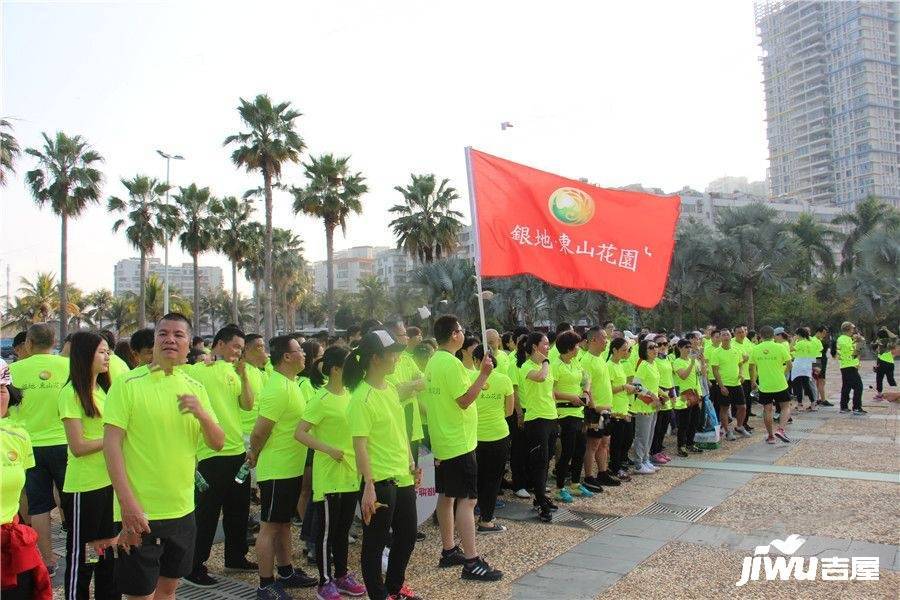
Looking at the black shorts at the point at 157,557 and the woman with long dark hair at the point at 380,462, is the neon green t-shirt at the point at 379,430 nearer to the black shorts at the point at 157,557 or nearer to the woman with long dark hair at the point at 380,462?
the woman with long dark hair at the point at 380,462

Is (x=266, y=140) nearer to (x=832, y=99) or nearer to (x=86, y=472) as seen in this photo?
(x=86, y=472)

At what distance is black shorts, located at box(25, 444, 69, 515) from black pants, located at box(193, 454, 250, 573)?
3.07 ft

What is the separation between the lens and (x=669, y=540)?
5.93 m

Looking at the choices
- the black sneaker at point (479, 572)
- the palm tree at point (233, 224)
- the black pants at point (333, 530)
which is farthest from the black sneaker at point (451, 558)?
the palm tree at point (233, 224)

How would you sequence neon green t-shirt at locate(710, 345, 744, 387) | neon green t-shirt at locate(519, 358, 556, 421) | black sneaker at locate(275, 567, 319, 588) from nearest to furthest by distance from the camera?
black sneaker at locate(275, 567, 319, 588), neon green t-shirt at locate(519, 358, 556, 421), neon green t-shirt at locate(710, 345, 744, 387)

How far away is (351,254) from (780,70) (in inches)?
3963

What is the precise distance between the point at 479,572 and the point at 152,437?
2.80 m

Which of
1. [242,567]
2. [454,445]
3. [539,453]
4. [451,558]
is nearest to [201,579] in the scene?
[242,567]

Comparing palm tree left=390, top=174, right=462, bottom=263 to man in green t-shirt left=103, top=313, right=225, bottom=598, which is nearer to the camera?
man in green t-shirt left=103, top=313, right=225, bottom=598

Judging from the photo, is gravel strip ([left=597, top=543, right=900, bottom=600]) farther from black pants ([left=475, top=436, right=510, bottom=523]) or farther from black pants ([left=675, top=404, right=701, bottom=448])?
black pants ([left=675, top=404, right=701, bottom=448])

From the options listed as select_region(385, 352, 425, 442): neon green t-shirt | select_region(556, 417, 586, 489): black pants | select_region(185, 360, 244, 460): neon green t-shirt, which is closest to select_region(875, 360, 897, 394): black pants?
select_region(556, 417, 586, 489): black pants

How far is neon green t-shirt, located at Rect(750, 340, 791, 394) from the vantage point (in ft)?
35.0

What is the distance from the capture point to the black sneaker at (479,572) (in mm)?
5016

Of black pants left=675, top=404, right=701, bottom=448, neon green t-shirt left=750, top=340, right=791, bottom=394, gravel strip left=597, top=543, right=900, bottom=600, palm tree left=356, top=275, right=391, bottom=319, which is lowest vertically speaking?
gravel strip left=597, top=543, right=900, bottom=600
